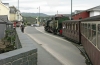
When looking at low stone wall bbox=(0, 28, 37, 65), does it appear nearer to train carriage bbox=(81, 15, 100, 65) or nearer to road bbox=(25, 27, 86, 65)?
train carriage bbox=(81, 15, 100, 65)

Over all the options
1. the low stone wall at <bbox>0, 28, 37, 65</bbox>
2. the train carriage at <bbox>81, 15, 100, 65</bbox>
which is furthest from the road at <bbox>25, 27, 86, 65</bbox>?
the low stone wall at <bbox>0, 28, 37, 65</bbox>

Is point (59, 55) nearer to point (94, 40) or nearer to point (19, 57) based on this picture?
point (94, 40)

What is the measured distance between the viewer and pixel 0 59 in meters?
5.17

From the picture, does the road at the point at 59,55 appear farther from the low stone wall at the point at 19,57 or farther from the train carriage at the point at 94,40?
the low stone wall at the point at 19,57

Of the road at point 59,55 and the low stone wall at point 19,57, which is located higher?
the low stone wall at point 19,57

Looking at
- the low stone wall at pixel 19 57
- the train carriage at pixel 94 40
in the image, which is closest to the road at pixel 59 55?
the train carriage at pixel 94 40

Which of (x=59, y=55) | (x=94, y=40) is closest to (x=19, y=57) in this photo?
(x=94, y=40)

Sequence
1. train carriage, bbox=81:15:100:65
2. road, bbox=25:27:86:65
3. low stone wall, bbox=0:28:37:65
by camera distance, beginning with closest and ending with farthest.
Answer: low stone wall, bbox=0:28:37:65 < train carriage, bbox=81:15:100:65 < road, bbox=25:27:86:65

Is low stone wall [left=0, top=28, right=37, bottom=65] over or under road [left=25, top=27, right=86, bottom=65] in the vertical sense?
over

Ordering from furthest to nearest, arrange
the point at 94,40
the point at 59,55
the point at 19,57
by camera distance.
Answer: the point at 59,55, the point at 94,40, the point at 19,57

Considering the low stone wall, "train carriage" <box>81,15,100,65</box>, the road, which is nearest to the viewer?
the low stone wall

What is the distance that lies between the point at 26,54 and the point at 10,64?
0.95 meters

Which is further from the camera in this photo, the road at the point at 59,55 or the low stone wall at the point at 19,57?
the road at the point at 59,55

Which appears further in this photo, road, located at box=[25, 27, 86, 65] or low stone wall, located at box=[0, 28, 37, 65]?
road, located at box=[25, 27, 86, 65]
